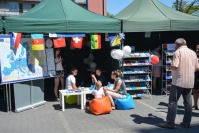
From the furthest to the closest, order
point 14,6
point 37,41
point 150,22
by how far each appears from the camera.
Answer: point 14,6, point 150,22, point 37,41

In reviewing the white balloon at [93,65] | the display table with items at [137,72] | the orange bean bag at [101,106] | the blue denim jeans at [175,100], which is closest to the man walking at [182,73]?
the blue denim jeans at [175,100]

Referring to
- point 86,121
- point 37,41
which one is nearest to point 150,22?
point 37,41

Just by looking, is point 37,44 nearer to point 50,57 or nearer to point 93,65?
point 50,57

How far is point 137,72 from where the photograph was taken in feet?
27.5

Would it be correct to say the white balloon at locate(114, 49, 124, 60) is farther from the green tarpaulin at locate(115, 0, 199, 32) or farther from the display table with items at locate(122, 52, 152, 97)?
A: the green tarpaulin at locate(115, 0, 199, 32)

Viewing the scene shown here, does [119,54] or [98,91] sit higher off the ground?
[119,54]

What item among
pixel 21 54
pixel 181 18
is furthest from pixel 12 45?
pixel 181 18

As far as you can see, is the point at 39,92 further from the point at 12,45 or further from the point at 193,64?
the point at 193,64

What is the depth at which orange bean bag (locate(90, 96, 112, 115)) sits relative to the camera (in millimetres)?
6637

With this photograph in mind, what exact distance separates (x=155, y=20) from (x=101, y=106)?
3477 mm

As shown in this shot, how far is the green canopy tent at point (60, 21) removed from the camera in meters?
7.02

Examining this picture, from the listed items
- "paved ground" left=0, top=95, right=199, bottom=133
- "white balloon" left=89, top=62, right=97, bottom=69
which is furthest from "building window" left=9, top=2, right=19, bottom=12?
"paved ground" left=0, top=95, right=199, bottom=133

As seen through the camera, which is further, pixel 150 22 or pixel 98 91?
pixel 150 22

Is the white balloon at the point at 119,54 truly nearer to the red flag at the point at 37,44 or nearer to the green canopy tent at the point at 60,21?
the green canopy tent at the point at 60,21
